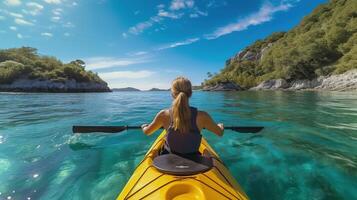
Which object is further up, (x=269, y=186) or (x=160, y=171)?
(x=160, y=171)

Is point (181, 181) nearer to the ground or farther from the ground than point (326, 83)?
nearer to the ground

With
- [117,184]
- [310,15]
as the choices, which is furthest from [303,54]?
[117,184]

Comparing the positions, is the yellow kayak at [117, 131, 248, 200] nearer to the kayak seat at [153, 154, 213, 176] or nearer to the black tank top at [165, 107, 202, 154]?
the kayak seat at [153, 154, 213, 176]

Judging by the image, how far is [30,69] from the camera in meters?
78.8

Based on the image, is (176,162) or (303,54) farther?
(303,54)

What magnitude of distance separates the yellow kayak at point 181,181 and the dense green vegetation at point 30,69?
3370 inches

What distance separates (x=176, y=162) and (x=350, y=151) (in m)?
6.00

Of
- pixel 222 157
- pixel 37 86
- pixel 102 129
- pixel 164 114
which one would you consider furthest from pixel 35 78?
pixel 164 114

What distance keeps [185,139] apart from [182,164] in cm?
40

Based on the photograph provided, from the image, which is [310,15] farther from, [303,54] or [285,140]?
[285,140]

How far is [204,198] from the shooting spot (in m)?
2.31

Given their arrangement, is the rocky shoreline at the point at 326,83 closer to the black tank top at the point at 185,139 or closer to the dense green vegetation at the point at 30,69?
the black tank top at the point at 185,139

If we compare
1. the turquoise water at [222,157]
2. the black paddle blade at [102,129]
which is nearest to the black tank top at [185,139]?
the turquoise water at [222,157]

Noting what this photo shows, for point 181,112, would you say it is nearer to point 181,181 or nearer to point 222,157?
point 181,181
